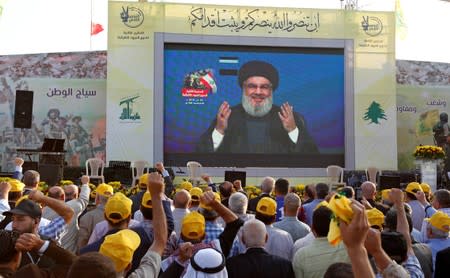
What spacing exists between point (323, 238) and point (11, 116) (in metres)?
16.0

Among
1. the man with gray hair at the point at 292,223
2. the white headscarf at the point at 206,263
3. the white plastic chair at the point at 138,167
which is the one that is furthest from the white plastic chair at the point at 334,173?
the white headscarf at the point at 206,263

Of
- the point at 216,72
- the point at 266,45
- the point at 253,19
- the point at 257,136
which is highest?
the point at 253,19

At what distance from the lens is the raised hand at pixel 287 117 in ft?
55.8

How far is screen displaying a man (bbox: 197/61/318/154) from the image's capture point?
16.8 m

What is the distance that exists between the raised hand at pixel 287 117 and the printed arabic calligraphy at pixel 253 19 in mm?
2252

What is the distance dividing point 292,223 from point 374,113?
44.7ft

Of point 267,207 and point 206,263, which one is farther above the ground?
point 267,207

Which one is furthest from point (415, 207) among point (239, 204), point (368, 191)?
point (239, 204)

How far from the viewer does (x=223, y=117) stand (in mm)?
16766

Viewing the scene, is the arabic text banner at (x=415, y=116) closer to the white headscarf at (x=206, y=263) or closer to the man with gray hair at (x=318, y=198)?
the man with gray hair at (x=318, y=198)

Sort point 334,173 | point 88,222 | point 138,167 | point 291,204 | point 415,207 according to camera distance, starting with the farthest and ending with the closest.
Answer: point 334,173
point 138,167
point 415,207
point 88,222
point 291,204

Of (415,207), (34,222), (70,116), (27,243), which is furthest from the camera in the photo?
(70,116)

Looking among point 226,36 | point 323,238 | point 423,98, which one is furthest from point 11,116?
point 323,238

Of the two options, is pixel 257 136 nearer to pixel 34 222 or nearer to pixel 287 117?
pixel 287 117
